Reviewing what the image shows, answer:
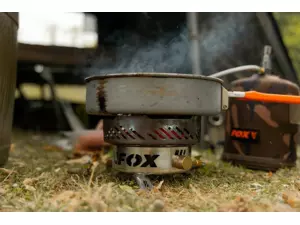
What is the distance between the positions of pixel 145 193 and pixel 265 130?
3.65 feet

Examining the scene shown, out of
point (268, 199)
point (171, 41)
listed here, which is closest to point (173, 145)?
point (268, 199)

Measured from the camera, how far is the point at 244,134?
7.75 ft

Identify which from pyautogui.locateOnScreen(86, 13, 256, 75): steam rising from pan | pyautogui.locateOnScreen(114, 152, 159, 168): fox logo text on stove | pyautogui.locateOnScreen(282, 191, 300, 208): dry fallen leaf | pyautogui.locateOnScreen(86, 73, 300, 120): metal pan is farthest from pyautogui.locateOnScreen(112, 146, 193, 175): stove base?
pyautogui.locateOnScreen(86, 13, 256, 75): steam rising from pan

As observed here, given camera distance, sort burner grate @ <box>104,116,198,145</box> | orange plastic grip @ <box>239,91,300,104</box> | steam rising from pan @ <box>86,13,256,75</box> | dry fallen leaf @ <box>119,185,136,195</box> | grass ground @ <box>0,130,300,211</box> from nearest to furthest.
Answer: grass ground @ <box>0,130,300,211</box>, dry fallen leaf @ <box>119,185,136,195</box>, burner grate @ <box>104,116,198,145</box>, orange plastic grip @ <box>239,91,300,104</box>, steam rising from pan @ <box>86,13,256,75</box>

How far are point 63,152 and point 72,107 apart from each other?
8.53 ft

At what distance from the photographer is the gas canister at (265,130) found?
90.0 inches

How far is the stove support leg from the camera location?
1651 millimetres

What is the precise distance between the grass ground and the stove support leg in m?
0.05

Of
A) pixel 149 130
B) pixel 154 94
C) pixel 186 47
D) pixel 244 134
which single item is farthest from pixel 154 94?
pixel 186 47

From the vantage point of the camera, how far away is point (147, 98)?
5.15 feet

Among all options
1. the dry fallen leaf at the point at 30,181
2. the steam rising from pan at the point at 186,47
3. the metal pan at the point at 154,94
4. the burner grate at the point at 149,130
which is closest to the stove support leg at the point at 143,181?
the burner grate at the point at 149,130

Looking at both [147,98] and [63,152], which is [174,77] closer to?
[147,98]

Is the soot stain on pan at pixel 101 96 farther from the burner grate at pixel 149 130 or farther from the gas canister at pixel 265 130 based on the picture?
the gas canister at pixel 265 130

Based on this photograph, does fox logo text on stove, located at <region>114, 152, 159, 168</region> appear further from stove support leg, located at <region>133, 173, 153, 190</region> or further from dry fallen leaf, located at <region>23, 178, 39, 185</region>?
dry fallen leaf, located at <region>23, 178, 39, 185</region>
